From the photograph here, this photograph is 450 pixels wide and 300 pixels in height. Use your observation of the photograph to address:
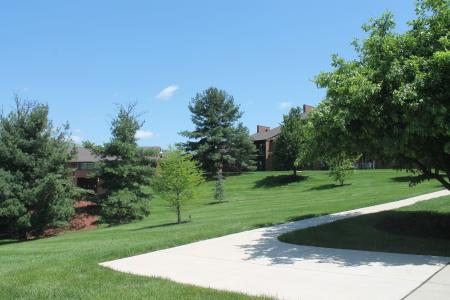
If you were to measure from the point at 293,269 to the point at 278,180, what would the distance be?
4664cm

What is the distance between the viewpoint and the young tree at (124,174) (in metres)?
32.1

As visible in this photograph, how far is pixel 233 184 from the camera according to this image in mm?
57375

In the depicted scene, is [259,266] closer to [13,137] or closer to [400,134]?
[400,134]

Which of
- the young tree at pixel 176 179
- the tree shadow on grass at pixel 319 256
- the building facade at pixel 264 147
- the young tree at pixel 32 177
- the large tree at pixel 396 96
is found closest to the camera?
the tree shadow on grass at pixel 319 256

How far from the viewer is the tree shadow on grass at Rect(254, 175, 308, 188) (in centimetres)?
5225

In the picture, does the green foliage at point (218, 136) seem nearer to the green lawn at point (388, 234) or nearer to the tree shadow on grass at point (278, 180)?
the tree shadow on grass at point (278, 180)

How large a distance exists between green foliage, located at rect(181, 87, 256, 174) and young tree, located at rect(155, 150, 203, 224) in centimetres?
4216

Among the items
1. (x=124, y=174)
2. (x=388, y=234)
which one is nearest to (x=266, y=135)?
(x=124, y=174)

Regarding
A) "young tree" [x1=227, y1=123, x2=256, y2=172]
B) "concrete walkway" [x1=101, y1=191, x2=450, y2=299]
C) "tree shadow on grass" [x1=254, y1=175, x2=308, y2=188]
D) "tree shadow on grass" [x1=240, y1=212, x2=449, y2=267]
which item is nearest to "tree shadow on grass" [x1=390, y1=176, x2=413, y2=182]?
"tree shadow on grass" [x1=254, y1=175, x2=308, y2=188]

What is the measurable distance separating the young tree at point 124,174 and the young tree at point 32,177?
2.24 metres

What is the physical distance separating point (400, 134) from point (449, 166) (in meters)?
2.76

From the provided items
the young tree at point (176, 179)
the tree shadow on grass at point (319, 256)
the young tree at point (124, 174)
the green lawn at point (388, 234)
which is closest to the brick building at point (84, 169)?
the young tree at point (124, 174)

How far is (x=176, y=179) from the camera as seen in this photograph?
24047 mm

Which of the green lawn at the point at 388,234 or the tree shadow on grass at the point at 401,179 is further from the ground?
the tree shadow on grass at the point at 401,179
